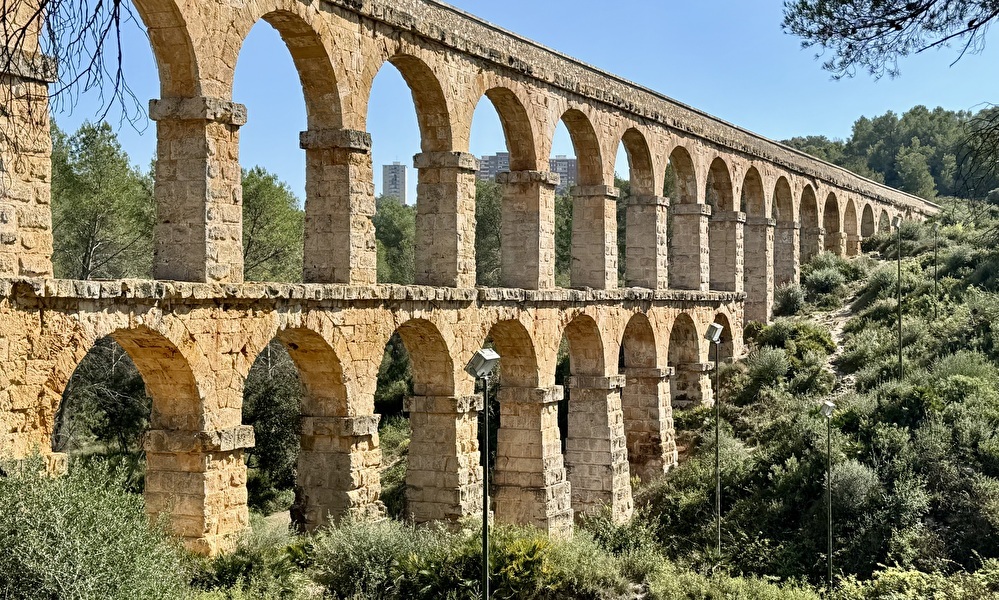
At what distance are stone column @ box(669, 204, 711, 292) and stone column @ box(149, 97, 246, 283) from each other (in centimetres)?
1410

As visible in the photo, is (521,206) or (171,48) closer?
(171,48)

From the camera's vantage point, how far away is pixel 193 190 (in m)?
11.1

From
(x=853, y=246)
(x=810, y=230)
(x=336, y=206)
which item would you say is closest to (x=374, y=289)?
(x=336, y=206)

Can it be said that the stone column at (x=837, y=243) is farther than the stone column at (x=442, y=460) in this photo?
Yes

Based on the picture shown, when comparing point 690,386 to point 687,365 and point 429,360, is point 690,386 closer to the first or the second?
point 687,365

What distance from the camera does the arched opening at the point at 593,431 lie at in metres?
18.8

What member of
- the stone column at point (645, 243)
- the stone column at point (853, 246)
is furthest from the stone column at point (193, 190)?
the stone column at point (853, 246)

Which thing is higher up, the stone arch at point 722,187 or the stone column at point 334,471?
the stone arch at point 722,187

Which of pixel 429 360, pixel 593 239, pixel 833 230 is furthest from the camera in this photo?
pixel 833 230

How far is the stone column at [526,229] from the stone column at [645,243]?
4.41m

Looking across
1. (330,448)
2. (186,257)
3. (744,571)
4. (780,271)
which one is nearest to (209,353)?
(186,257)

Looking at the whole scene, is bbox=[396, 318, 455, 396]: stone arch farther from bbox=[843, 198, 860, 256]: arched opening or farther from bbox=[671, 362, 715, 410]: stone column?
bbox=[843, 198, 860, 256]: arched opening

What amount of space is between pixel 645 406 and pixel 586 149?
5.35 meters

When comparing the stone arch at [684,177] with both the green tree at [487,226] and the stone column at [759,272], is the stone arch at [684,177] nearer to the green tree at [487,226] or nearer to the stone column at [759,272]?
the stone column at [759,272]
